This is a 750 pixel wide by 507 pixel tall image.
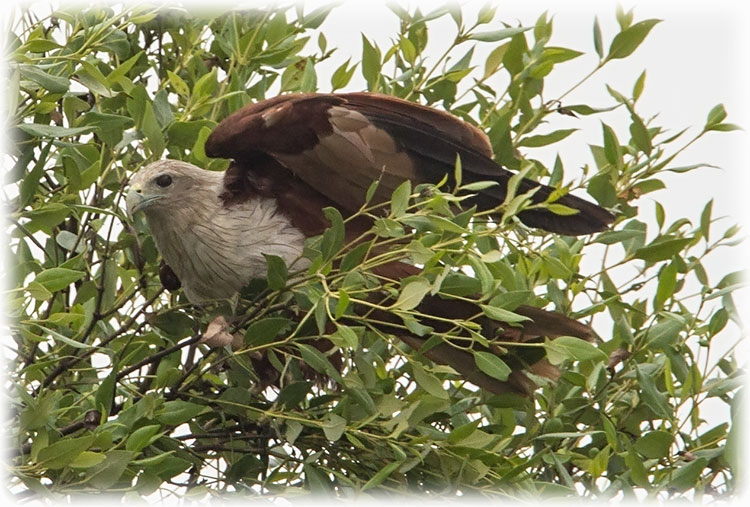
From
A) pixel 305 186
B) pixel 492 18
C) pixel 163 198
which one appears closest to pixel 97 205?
pixel 163 198

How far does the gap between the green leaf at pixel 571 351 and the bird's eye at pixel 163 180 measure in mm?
1104

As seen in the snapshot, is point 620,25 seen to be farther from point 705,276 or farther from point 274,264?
point 274,264

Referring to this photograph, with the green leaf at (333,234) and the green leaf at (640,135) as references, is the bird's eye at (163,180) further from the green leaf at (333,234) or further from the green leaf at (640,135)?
the green leaf at (640,135)

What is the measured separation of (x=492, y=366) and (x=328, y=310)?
0.40 m

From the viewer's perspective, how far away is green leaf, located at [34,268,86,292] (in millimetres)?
2568

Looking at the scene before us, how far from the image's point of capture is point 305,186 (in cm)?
333

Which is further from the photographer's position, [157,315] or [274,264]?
[157,315]

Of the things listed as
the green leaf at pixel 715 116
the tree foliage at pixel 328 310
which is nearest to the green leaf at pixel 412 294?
the tree foliage at pixel 328 310

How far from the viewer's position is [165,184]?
3178mm

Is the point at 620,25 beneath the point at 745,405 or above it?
above

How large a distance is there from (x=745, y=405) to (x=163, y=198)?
151cm

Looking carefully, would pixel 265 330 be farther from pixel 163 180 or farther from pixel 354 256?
pixel 163 180

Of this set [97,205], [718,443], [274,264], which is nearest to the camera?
[274,264]

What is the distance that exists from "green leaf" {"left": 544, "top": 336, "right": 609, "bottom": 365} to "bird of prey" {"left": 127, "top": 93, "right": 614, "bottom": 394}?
1.05 feet
